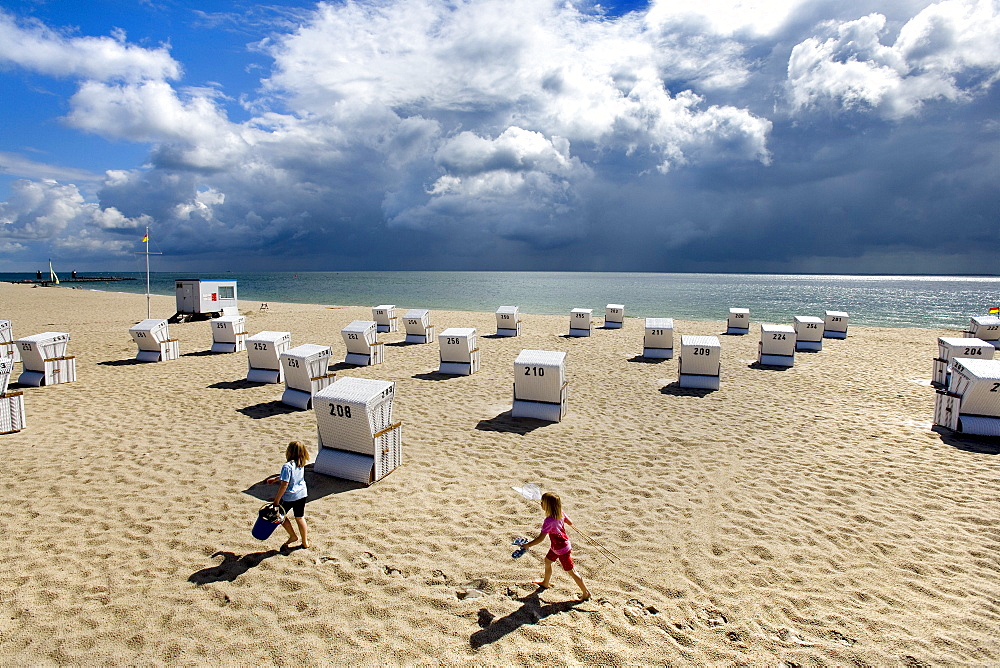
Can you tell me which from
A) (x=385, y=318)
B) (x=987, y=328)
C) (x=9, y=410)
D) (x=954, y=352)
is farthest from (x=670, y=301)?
(x=9, y=410)

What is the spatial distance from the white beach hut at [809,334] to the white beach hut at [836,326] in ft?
18.9

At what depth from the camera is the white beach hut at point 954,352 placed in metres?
13.7

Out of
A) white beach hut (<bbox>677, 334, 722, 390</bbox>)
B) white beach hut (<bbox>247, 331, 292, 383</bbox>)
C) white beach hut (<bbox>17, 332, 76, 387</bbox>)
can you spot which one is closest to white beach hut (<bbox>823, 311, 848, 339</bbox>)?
white beach hut (<bbox>677, 334, 722, 390</bbox>)

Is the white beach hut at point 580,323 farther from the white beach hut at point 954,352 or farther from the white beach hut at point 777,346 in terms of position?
the white beach hut at point 954,352

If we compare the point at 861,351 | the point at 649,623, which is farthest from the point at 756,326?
the point at 649,623

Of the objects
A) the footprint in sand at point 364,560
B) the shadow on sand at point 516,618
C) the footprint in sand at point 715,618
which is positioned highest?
the footprint in sand at point 364,560

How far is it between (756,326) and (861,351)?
356 inches

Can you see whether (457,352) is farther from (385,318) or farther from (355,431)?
(385,318)

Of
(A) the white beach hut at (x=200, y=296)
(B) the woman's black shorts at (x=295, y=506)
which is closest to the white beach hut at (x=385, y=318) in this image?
(A) the white beach hut at (x=200, y=296)

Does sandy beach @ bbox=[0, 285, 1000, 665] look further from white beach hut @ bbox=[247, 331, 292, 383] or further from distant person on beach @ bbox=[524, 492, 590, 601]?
white beach hut @ bbox=[247, 331, 292, 383]

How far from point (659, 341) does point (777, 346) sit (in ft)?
12.9

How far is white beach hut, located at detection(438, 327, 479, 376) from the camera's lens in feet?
51.8

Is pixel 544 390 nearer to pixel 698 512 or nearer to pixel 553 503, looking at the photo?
pixel 698 512

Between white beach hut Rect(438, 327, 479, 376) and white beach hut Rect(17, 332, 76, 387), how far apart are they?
10.3 m
